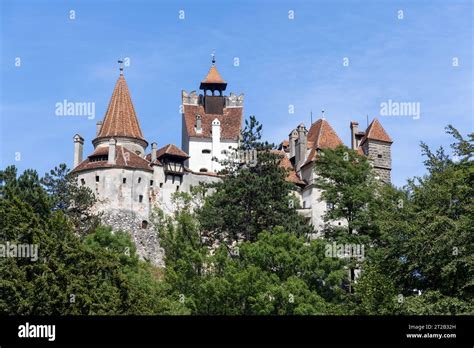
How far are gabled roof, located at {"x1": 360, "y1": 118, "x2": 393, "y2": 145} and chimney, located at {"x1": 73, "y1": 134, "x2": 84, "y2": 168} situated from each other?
19.6 meters

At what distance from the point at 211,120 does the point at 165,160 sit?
8637 mm

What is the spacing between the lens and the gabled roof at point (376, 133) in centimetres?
6175

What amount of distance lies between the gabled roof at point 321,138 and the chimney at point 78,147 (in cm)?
1539

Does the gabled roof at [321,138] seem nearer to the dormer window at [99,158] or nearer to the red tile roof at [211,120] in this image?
the red tile roof at [211,120]

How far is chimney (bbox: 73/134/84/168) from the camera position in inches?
2367

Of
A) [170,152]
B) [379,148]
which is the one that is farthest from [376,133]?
[170,152]

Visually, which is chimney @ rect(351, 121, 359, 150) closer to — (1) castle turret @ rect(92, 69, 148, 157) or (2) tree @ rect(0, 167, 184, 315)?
(1) castle turret @ rect(92, 69, 148, 157)

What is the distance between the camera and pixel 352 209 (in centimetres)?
4169

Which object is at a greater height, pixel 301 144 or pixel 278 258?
pixel 301 144

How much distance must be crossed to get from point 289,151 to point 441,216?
3440cm

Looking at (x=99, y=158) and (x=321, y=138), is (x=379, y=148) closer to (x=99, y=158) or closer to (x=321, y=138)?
(x=321, y=138)

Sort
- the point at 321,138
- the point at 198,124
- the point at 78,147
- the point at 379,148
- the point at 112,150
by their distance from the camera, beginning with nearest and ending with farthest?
the point at 112,150 < the point at 321,138 < the point at 78,147 < the point at 379,148 < the point at 198,124

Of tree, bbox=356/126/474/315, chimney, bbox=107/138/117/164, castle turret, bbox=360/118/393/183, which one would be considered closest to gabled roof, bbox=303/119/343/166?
castle turret, bbox=360/118/393/183

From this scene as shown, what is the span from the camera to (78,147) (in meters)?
60.7
